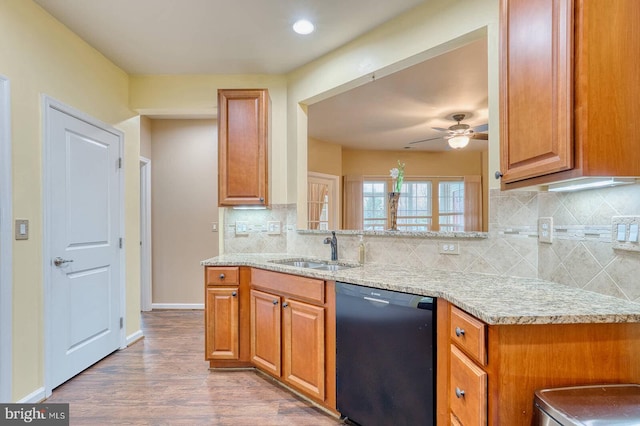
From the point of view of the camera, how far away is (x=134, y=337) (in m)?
3.28

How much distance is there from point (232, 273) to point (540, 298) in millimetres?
2024

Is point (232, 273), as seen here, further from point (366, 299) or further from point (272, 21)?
point (272, 21)

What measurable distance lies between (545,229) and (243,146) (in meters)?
2.28

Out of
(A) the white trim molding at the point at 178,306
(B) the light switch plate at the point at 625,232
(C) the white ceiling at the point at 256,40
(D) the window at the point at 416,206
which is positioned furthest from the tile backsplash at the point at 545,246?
(D) the window at the point at 416,206

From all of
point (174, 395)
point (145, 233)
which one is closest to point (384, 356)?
point (174, 395)

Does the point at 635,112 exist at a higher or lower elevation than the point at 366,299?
higher

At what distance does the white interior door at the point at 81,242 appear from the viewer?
7.77ft

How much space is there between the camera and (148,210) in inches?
171

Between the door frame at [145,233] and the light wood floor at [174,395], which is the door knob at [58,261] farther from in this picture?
the door frame at [145,233]

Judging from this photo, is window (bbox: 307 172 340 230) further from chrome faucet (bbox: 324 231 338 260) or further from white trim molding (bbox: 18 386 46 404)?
white trim molding (bbox: 18 386 46 404)

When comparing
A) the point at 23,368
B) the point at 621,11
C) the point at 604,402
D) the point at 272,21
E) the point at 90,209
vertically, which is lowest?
the point at 23,368

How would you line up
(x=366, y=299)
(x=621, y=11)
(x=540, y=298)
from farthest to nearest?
(x=366, y=299)
(x=540, y=298)
(x=621, y=11)

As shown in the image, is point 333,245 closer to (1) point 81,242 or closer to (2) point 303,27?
(2) point 303,27

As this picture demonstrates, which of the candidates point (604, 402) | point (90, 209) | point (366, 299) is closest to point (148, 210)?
point (90, 209)
